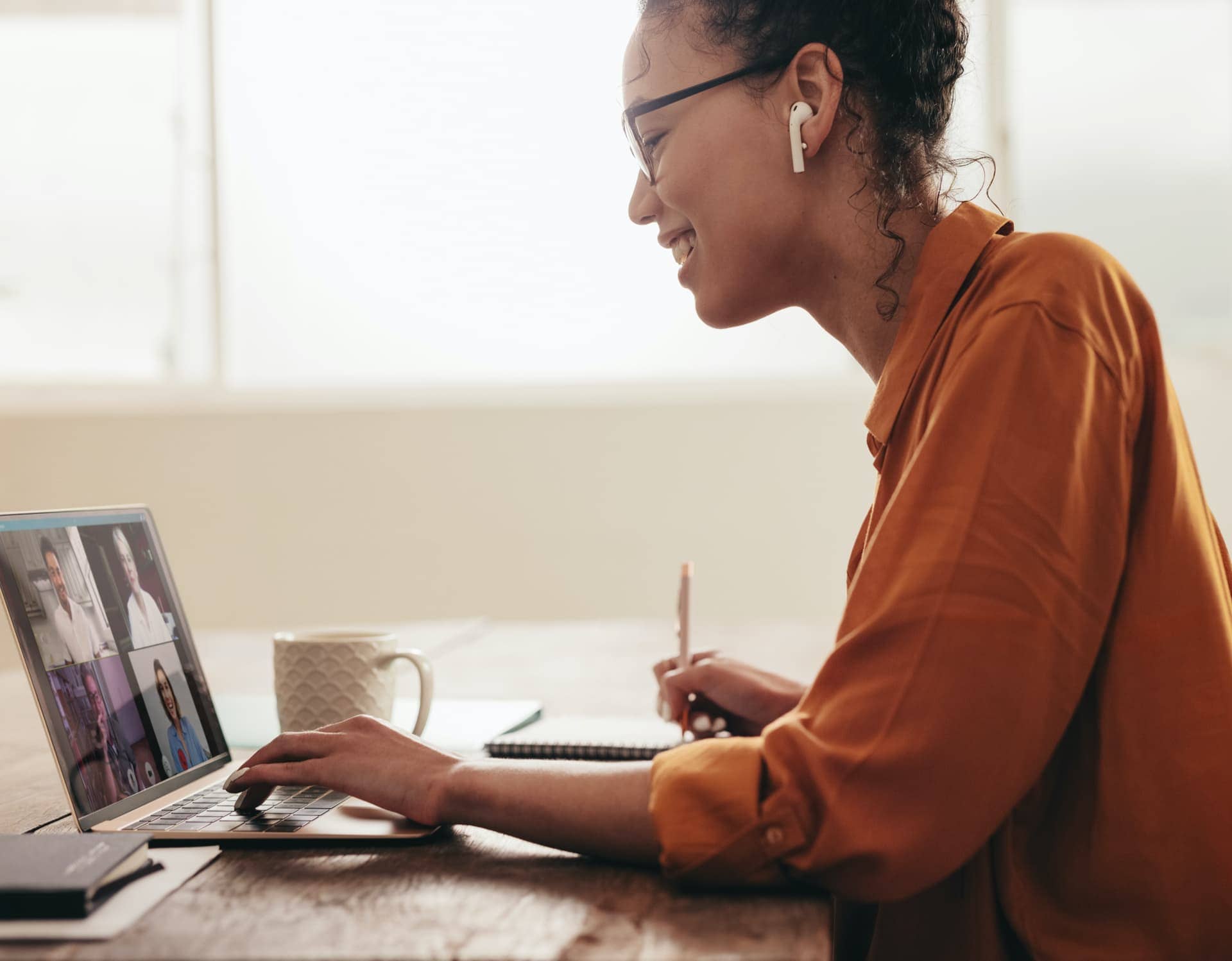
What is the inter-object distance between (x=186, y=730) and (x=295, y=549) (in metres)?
2.83

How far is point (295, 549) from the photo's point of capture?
3.61 meters

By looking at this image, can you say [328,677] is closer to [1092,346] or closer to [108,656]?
[108,656]

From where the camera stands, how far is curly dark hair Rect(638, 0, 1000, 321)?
0.90m

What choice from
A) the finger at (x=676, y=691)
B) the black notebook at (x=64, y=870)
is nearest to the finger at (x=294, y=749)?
the black notebook at (x=64, y=870)

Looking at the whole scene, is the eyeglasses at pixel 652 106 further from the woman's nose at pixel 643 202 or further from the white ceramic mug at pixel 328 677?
the white ceramic mug at pixel 328 677

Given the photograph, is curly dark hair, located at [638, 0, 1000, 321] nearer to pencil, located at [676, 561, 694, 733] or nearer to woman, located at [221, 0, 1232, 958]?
woman, located at [221, 0, 1232, 958]

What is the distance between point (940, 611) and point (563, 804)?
0.79ft

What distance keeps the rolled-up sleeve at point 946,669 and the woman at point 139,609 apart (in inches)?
16.9

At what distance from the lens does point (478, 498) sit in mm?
3588

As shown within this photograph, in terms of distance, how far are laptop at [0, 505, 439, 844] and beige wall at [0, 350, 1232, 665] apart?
2664mm

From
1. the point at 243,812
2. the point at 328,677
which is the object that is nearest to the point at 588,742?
the point at 328,677

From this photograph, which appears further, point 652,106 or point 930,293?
point 652,106

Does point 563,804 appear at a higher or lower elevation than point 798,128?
lower

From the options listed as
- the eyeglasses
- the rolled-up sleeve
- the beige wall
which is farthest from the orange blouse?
the beige wall
